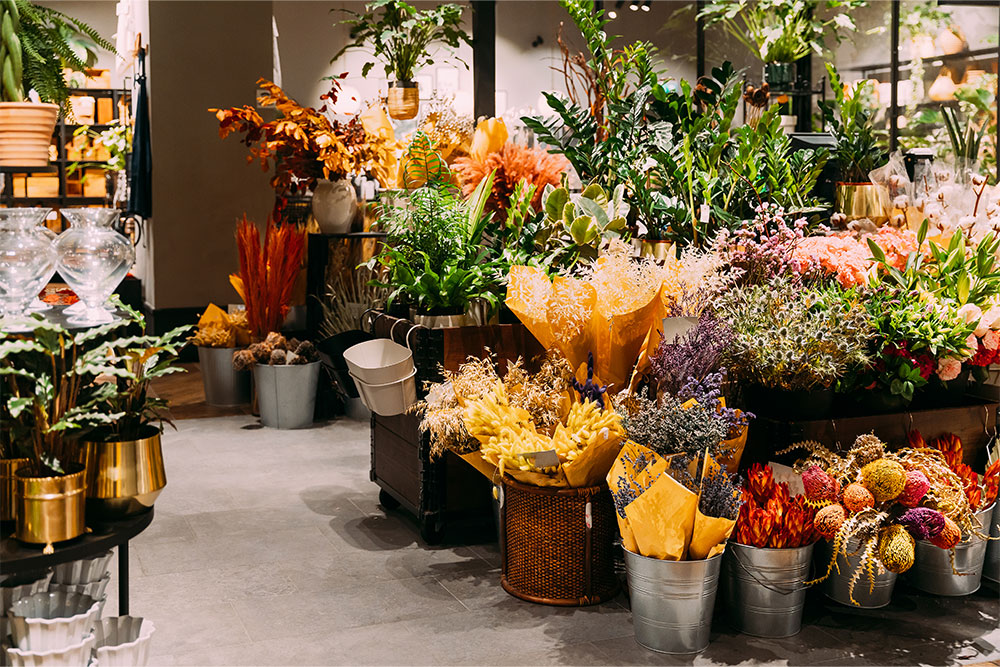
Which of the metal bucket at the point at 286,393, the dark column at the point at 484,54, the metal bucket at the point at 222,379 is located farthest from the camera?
the dark column at the point at 484,54

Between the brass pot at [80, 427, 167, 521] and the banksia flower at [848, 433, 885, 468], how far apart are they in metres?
1.89

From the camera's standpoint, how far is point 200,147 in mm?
7270

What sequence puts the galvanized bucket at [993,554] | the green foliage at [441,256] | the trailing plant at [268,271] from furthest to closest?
the trailing plant at [268,271] < the green foliage at [441,256] < the galvanized bucket at [993,554]

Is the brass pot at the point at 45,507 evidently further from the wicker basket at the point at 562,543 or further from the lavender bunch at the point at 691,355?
the lavender bunch at the point at 691,355

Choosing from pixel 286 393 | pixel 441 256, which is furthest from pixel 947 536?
pixel 286 393

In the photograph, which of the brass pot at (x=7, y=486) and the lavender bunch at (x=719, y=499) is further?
the lavender bunch at (x=719, y=499)

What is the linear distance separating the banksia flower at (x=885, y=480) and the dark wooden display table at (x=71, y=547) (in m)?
1.85

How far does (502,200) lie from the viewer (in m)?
3.88

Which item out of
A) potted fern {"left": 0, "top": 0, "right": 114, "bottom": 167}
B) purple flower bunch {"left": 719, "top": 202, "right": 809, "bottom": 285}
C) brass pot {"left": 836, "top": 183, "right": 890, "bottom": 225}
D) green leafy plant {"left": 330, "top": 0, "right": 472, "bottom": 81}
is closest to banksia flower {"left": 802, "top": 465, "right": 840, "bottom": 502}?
purple flower bunch {"left": 719, "top": 202, "right": 809, "bottom": 285}

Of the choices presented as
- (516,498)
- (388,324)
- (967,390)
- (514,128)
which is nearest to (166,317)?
(514,128)

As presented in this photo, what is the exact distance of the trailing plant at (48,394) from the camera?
1.89 metres

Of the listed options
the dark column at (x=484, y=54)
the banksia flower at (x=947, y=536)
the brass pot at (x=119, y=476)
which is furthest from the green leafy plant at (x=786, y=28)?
the brass pot at (x=119, y=476)

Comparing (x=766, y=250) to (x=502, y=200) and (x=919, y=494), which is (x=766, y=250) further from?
(x=502, y=200)

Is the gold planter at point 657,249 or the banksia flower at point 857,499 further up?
the gold planter at point 657,249
